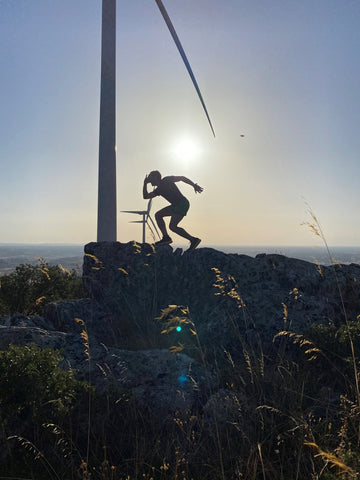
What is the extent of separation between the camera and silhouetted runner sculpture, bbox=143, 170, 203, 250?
9219mm

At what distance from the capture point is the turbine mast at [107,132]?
13.5 meters

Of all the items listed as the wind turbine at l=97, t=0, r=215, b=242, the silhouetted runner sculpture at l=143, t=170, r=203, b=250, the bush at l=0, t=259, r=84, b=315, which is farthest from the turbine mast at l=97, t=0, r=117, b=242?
the silhouetted runner sculpture at l=143, t=170, r=203, b=250

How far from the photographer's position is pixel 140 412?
3898 mm

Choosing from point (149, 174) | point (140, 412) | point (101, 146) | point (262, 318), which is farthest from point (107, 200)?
point (140, 412)

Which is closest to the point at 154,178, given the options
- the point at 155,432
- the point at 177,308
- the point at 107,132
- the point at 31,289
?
the point at 177,308

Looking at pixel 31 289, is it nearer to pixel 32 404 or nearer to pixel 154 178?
pixel 154 178

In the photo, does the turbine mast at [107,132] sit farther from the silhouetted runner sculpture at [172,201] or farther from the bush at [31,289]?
the silhouetted runner sculpture at [172,201]

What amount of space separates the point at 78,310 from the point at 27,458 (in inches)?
173

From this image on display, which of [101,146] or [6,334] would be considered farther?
[101,146]

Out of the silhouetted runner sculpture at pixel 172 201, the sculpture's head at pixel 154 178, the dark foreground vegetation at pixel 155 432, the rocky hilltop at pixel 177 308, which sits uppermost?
the sculpture's head at pixel 154 178

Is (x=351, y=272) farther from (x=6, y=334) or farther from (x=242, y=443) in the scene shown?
(x=6, y=334)

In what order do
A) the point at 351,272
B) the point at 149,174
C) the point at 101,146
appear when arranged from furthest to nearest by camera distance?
the point at 101,146 < the point at 149,174 < the point at 351,272

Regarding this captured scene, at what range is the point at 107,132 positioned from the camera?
44.6ft

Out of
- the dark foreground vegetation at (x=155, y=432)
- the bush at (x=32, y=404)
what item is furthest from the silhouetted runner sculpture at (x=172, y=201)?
the bush at (x=32, y=404)
